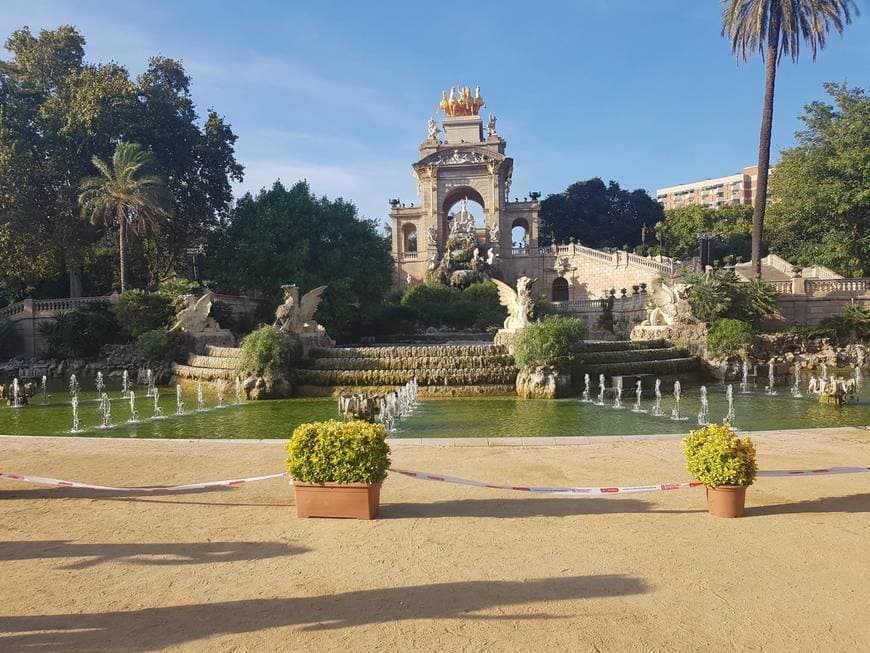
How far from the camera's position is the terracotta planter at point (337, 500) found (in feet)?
20.9

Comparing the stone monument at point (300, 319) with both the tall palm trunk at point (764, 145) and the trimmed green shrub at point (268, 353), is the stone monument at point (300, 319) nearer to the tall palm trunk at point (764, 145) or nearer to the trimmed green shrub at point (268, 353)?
Answer: the trimmed green shrub at point (268, 353)

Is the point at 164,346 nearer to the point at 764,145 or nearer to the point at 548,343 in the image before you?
the point at 548,343

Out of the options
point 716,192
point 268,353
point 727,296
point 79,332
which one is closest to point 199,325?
point 268,353

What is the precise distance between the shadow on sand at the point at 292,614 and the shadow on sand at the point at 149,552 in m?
0.96

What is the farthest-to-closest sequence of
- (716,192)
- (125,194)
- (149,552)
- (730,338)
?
(716,192)
(125,194)
(730,338)
(149,552)

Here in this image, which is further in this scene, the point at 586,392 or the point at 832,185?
the point at 832,185

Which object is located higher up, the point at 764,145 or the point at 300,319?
the point at 764,145

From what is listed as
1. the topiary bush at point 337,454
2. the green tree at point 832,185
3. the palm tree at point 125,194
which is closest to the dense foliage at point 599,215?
the green tree at point 832,185

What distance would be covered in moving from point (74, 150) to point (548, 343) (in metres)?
33.8

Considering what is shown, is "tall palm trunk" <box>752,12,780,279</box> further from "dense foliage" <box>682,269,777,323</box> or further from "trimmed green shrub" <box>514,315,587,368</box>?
"trimmed green shrub" <box>514,315,587,368</box>

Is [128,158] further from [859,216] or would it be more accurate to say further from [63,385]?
[859,216]

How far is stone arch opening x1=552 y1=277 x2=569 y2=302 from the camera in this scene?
57.8 metres

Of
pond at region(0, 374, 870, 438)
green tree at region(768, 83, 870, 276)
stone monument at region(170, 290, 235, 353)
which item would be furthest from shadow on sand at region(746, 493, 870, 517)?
green tree at region(768, 83, 870, 276)

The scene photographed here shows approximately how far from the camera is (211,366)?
23.1 meters
